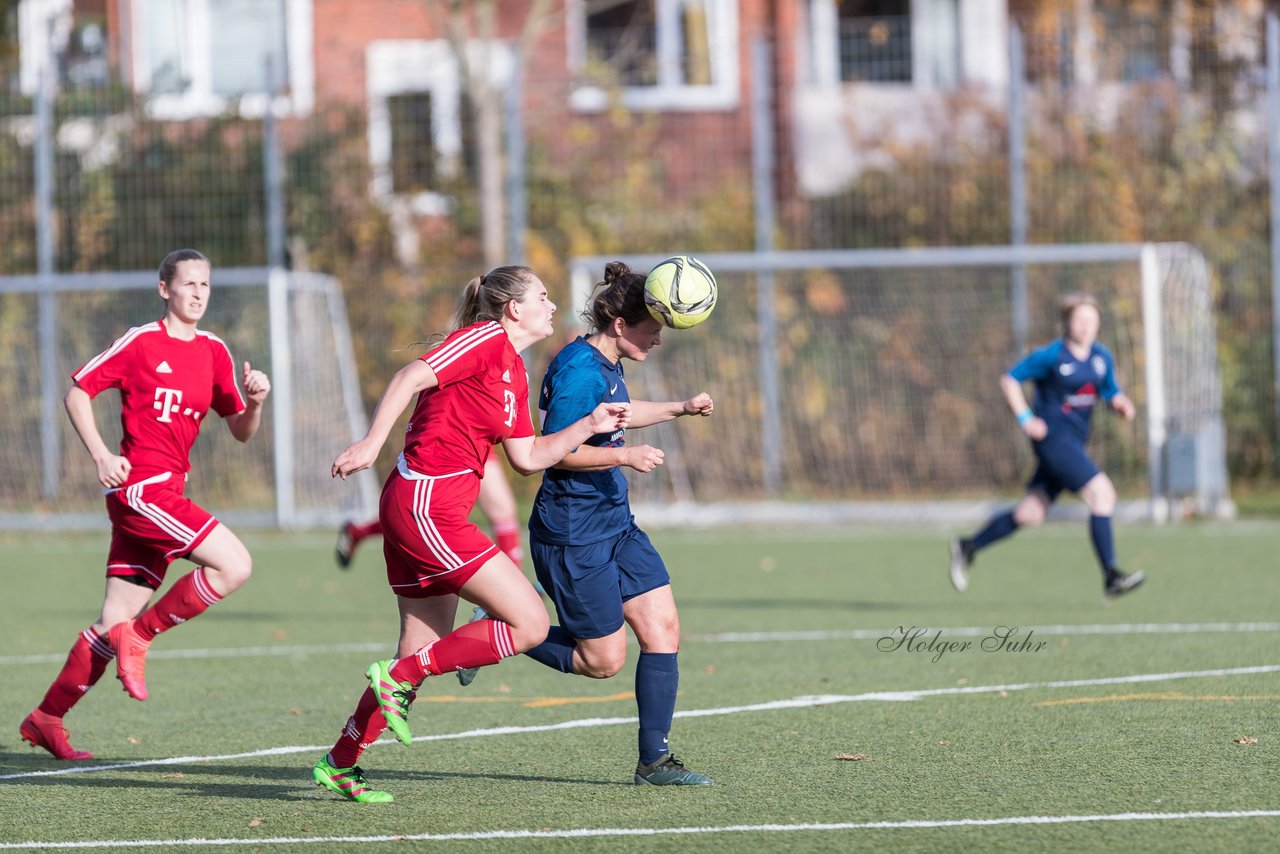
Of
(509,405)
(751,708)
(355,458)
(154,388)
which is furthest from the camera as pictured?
(751,708)

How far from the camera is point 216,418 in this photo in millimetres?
17547

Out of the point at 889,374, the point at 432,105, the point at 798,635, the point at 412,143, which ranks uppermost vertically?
the point at 432,105

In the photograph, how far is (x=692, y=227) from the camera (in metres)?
18.8

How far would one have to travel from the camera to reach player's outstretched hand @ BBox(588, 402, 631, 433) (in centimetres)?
564

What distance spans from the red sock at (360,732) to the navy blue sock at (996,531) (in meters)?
6.17

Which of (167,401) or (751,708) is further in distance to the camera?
(751,708)

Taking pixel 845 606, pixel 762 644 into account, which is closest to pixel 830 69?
pixel 845 606

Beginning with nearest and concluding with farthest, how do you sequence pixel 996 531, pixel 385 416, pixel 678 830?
pixel 678 830
pixel 385 416
pixel 996 531

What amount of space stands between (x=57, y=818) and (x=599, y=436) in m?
2.08

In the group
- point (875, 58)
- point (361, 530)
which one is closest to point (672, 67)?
point (875, 58)

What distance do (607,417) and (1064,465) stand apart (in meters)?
5.84

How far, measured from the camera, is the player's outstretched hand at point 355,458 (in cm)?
531

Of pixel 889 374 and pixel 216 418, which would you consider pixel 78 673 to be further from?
pixel 889 374

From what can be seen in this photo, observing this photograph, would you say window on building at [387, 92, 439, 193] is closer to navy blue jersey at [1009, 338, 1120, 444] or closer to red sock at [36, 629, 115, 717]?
navy blue jersey at [1009, 338, 1120, 444]
